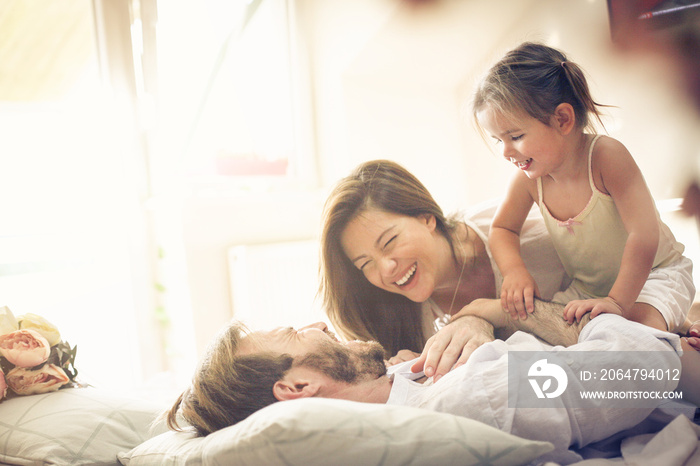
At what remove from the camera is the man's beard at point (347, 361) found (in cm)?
88

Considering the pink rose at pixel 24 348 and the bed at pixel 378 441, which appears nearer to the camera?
the bed at pixel 378 441

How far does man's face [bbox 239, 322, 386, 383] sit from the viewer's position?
0.88m

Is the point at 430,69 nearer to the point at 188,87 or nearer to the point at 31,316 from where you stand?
the point at 31,316

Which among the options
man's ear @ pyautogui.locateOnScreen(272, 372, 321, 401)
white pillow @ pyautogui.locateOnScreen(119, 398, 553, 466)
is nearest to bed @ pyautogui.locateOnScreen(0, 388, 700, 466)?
white pillow @ pyautogui.locateOnScreen(119, 398, 553, 466)

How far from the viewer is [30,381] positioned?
3.45ft

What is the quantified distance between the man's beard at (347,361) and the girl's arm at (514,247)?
0.82 ft

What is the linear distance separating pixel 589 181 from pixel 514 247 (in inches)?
8.3

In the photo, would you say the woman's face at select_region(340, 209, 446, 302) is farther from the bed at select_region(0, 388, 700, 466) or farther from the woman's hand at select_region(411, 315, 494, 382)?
the bed at select_region(0, 388, 700, 466)

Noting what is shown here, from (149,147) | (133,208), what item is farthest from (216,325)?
(149,147)

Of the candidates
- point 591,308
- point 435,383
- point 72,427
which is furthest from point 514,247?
point 72,427

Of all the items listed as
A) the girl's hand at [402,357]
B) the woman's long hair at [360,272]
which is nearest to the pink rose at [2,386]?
the woman's long hair at [360,272]

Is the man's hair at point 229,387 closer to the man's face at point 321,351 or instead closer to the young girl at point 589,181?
the man's face at point 321,351

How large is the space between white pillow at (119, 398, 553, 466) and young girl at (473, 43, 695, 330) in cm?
32

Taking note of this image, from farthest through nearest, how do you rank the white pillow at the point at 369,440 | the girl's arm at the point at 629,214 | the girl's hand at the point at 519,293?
the girl's hand at the point at 519,293 → the girl's arm at the point at 629,214 → the white pillow at the point at 369,440
